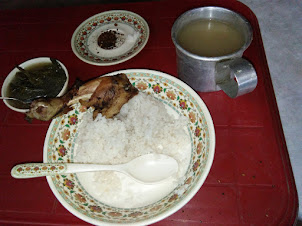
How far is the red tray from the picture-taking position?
1.08 m

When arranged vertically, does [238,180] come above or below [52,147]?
below

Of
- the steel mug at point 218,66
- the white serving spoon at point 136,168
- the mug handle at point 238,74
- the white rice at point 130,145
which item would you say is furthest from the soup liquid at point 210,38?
the white serving spoon at point 136,168

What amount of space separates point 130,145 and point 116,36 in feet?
3.01

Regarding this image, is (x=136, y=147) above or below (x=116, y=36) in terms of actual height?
below

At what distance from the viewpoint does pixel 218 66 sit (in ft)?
3.86

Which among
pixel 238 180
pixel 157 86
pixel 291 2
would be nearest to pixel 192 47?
pixel 157 86

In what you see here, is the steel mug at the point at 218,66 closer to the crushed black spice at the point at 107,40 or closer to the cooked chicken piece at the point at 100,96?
the cooked chicken piece at the point at 100,96

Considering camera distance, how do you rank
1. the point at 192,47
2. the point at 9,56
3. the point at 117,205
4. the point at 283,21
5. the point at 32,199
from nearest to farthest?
the point at 117,205, the point at 32,199, the point at 192,47, the point at 9,56, the point at 283,21

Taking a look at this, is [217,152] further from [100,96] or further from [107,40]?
[107,40]

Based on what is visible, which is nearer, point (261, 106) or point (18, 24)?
point (261, 106)

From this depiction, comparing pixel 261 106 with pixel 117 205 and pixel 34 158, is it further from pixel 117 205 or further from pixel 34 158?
pixel 34 158

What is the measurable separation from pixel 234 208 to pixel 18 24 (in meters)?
1.99

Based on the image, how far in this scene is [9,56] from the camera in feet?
6.01

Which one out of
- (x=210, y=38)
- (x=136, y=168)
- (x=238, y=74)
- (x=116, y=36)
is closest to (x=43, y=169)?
(x=136, y=168)
